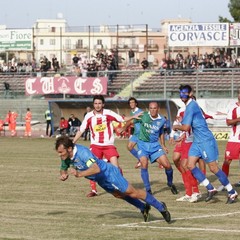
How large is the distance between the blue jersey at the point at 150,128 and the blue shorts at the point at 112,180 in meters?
4.55

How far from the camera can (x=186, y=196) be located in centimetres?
1673

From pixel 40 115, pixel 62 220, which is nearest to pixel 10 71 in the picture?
pixel 40 115

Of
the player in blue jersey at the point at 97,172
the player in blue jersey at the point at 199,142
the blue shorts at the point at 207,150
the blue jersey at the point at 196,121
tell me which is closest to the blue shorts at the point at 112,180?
the player in blue jersey at the point at 97,172

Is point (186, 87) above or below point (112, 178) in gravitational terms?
above

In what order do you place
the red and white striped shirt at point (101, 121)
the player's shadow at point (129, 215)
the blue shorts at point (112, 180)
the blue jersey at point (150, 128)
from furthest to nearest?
the blue jersey at point (150, 128), the red and white striped shirt at point (101, 121), the player's shadow at point (129, 215), the blue shorts at point (112, 180)

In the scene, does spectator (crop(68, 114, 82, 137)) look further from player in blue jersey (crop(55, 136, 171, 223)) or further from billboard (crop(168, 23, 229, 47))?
player in blue jersey (crop(55, 136, 171, 223))

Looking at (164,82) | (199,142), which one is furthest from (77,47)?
(199,142)

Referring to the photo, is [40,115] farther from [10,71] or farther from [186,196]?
[186,196]

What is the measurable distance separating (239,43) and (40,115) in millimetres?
14053

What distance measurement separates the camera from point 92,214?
14508 millimetres

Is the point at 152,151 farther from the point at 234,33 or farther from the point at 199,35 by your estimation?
the point at 199,35

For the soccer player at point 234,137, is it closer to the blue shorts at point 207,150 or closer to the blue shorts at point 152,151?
the blue shorts at point 152,151

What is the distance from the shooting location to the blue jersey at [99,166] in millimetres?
12664

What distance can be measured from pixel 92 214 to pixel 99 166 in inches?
75.7
